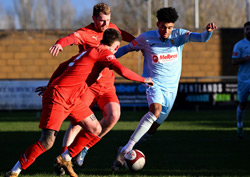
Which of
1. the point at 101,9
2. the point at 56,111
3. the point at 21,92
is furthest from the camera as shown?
the point at 21,92

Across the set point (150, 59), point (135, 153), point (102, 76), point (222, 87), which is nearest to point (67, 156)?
point (135, 153)

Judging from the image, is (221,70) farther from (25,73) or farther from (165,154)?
(165,154)

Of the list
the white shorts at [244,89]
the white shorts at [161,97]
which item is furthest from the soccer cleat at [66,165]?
the white shorts at [244,89]

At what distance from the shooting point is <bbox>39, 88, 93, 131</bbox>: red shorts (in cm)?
593

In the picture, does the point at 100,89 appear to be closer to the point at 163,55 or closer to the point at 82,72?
the point at 163,55

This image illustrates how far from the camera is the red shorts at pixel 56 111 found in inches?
233

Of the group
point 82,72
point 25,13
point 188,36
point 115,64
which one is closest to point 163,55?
point 188,36

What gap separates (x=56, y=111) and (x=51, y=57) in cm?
1944

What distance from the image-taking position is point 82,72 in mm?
6195

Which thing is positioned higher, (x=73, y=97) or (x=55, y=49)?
(x=55, y=49)

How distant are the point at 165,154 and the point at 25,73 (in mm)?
17412

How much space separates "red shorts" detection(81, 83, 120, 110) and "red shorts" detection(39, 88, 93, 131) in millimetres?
1130

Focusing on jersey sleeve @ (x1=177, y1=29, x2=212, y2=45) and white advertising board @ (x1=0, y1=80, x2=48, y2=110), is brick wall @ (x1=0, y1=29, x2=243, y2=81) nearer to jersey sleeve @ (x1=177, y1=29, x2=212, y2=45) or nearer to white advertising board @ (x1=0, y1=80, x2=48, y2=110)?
white advertising board @ (x1=0, y1=80, x2=48, y2=110)

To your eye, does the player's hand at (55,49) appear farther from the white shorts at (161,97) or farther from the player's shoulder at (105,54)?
the white shorts at (161,97)
